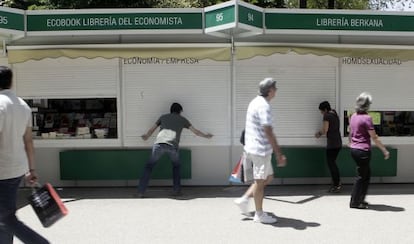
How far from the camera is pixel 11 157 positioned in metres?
4.29

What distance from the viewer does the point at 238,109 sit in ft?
29.8

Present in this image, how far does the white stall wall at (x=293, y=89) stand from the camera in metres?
9.05

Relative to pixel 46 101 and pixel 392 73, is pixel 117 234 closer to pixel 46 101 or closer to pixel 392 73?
pixel 46 101

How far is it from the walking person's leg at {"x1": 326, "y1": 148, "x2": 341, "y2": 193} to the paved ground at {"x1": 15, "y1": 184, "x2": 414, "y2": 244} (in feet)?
0.53

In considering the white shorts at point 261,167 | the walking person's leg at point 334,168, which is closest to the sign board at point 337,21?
the walking person's leg at point 334,168

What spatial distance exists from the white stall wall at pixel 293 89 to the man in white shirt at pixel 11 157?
513cm

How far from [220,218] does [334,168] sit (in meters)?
2.68

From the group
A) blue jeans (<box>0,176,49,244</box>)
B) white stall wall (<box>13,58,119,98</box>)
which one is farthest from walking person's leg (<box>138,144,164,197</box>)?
blue jeans (<box>0,176,49,244</box>)

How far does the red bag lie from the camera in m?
4.65

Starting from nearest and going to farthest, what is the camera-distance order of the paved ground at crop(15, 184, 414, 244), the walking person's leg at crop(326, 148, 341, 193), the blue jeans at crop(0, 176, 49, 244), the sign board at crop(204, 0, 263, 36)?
the blue jeans at crop(0, 176, 49, 244) < the paved ground at crop(15, 184, 414, 244) < the sign board at crop(204, 0, 263, 36) < the walking person's leg at crop(326, 148, 341, 193)

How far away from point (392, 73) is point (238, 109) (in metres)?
2.87

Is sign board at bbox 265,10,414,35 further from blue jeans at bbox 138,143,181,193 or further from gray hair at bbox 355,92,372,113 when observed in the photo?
blue jeans at bbox 138,143,181,193

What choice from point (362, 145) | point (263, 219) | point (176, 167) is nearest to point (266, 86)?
point (263, 219)

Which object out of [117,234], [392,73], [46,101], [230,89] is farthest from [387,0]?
[117,234]
